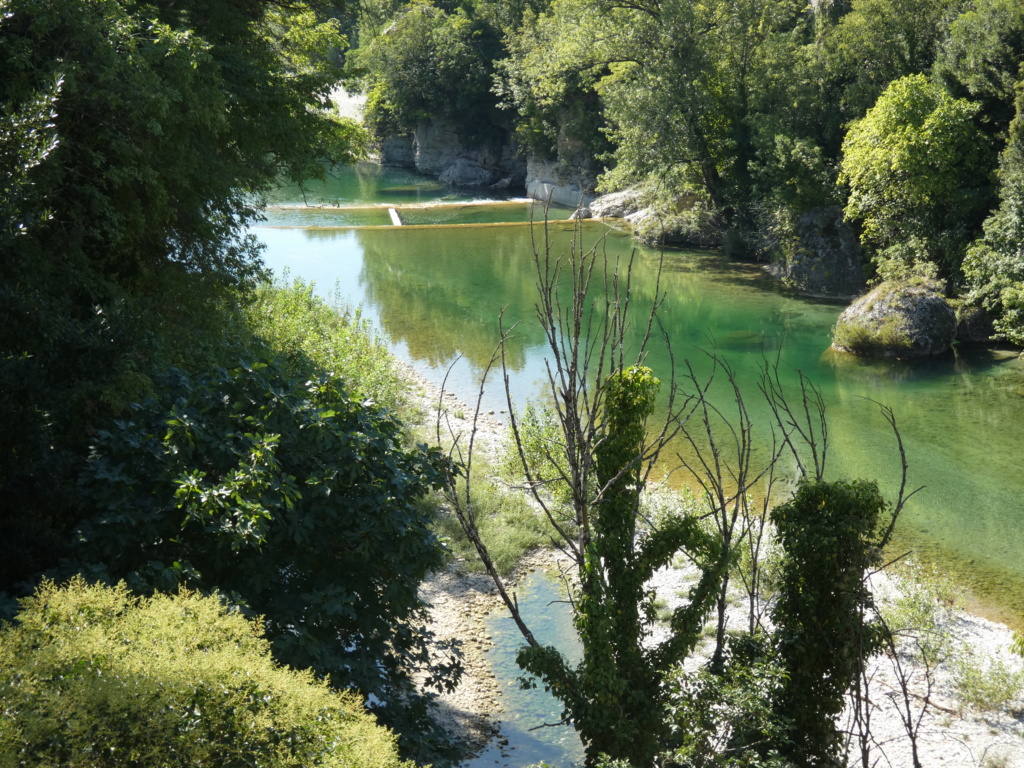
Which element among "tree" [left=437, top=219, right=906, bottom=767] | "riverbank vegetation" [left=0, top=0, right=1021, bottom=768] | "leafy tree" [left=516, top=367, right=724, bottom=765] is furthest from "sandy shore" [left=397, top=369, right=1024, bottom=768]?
"leafy tree" [left=516, top=367, right=724, bottom=765]

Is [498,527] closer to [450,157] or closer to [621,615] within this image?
[621,615]

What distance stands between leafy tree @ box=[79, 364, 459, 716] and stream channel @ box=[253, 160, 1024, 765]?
284 centimetres

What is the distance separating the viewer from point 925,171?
21781 millimetres

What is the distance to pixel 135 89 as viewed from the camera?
860cm

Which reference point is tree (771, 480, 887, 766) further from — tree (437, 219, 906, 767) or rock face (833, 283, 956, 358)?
rock face (833, 283, 956, 358)

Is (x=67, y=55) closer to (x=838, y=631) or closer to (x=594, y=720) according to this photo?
(x=594, y=720)

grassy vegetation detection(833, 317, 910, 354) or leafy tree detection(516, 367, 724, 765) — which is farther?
grassy vegetation detection(833, 317, 910, 354)

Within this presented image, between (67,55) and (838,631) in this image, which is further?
(67,55)

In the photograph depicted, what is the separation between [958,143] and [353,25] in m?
66.9

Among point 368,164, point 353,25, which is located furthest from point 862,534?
point 353,25

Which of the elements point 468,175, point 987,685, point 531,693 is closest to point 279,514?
point 531,693

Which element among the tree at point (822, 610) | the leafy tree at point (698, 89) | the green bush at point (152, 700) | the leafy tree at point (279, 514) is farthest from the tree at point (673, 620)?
the leafy tree at point (698, 89)

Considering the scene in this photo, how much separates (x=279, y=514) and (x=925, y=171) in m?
21.0

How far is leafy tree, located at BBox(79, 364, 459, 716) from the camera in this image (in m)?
5.27
